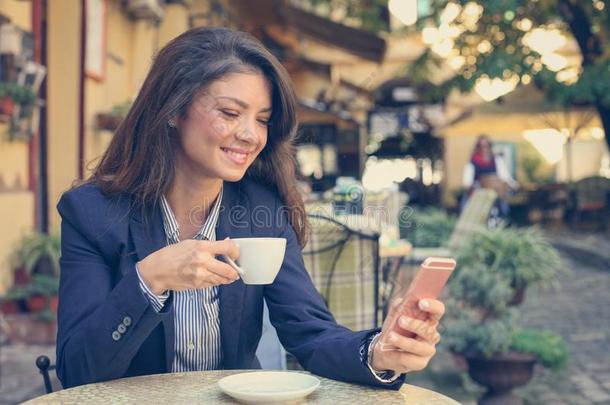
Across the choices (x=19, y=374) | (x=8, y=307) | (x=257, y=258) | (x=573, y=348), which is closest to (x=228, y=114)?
(x=257, y=258)

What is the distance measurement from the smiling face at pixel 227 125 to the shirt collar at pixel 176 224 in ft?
0.47

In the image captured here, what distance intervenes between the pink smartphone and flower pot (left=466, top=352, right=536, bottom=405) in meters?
3.29

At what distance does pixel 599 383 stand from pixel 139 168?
14.2ft

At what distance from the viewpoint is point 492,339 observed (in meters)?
4.81

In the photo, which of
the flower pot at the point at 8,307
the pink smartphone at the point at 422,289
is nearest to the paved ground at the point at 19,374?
the flower pot at the point at 8,307

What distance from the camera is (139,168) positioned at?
2195 millimetres

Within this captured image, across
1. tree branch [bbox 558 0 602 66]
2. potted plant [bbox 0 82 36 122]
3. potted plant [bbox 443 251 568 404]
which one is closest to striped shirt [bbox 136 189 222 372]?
potted plant [bbox 443 251 568 404]

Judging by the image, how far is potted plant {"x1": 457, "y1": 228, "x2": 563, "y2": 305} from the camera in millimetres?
5824

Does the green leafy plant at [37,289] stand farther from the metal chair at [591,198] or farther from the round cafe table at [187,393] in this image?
the metal chair at [591,198]

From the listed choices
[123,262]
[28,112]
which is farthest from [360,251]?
[28,112]

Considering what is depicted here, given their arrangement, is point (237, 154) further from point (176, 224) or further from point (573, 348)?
point (573, 348)

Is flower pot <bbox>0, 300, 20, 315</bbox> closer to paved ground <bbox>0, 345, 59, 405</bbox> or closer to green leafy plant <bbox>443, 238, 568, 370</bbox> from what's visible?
paved ground <bbox>0, 345, 59, 405</bbox>

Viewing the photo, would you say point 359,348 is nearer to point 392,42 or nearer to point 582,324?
point 582,324

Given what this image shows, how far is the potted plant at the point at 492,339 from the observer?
15.8ft
